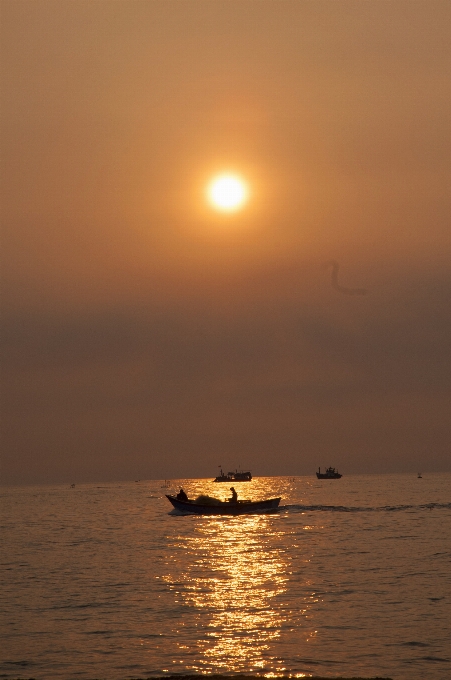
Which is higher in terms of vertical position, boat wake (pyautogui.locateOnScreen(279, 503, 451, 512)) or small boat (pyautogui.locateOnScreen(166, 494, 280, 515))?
boat wake (pyautogui.locateOnScreen(279, 503, 451, 512))

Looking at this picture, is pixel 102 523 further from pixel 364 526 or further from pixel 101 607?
pixel 101 607

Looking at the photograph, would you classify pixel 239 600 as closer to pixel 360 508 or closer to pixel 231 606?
pixel 231 606

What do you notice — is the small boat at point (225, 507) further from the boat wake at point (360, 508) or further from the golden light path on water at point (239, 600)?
the golden light path on water at point (239, 600)

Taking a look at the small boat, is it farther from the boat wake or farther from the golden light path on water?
the golden light path on water

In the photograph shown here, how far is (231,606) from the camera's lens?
42.6 metres

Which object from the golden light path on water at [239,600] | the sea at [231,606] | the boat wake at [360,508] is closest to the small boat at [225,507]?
the boat wake at [360,508]

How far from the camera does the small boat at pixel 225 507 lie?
374 ft

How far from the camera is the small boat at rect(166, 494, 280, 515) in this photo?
114062 mm

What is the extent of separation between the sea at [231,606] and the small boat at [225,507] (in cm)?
2734

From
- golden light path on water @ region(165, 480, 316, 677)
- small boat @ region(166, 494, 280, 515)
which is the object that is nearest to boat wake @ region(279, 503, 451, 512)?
small boat @ region(166, 494, 280, 515)

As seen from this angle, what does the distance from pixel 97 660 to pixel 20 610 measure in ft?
41.7

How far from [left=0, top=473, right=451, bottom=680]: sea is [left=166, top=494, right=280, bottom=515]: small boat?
27341mm

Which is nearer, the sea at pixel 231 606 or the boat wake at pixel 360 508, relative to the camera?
the sea at pixel 231 606

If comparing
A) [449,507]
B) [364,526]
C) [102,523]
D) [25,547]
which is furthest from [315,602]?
[449,507]
